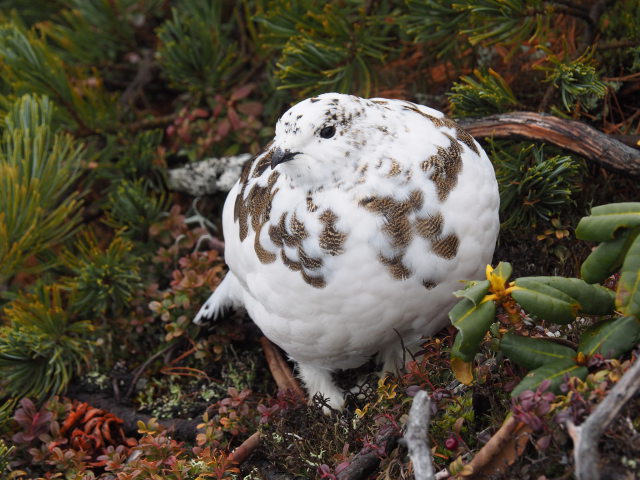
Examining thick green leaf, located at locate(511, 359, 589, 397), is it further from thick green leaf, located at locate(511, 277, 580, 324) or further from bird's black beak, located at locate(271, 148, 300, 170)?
bird's black beak, located at locate(271, 148, 300, 170)

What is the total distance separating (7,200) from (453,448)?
1.52 meters

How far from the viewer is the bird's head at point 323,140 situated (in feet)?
5.61

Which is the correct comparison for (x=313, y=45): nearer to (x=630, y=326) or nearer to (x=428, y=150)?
(x=428, y=150)

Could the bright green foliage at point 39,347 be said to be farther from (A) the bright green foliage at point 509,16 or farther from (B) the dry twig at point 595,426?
(B) the dry twig at point 595,426

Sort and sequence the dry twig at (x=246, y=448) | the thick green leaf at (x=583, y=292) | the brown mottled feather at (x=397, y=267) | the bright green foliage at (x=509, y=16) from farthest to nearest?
1. the bright green foliage at (x=509, y=16)
2. the dry twig at (x=246, y=448)
3. the brown mottled feather at (x=397, y=267)
4. the thick green leaf at (x=583, y=292)

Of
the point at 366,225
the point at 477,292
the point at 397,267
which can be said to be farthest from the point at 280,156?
the point at 477,292

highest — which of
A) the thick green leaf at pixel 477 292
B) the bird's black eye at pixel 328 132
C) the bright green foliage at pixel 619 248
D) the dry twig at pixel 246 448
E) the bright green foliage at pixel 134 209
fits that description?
the bird's black eye at pixel 328 132

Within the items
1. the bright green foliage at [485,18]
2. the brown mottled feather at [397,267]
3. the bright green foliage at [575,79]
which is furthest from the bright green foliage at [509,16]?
the brown mottled feather at [397,267]

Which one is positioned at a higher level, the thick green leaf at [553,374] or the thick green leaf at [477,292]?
the thick green leaf at [477,292]

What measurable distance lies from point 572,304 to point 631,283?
0.12 m

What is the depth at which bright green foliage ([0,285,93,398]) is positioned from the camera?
89.8 inches

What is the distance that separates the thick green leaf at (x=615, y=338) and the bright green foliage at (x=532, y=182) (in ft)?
2.11

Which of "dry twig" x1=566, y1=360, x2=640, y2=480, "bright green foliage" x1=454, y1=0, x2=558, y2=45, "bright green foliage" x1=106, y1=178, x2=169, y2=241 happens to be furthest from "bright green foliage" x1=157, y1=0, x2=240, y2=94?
"dry twig" x1=566, y1=360, x2=640, y2=480

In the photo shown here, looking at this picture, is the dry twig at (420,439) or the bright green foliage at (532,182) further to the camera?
the bright green foliage at (532,182)
